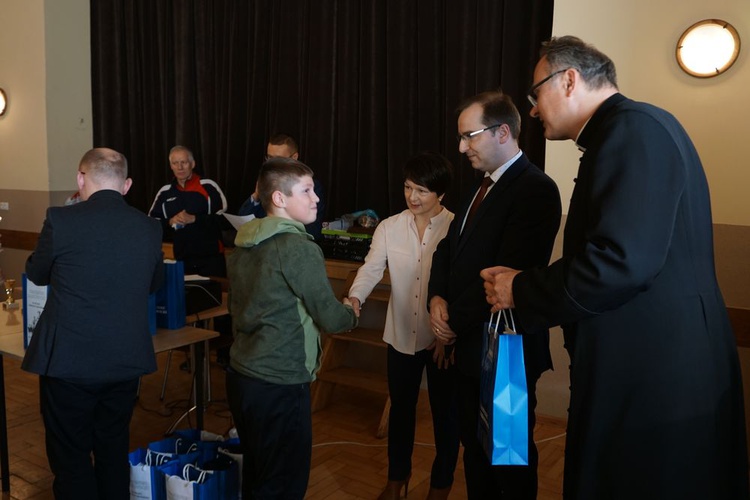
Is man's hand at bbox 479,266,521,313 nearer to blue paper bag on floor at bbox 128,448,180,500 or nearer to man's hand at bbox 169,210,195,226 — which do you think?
blue paper bag on floor at bbox 128,448,180,500

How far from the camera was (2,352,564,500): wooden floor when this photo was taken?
2828 mm

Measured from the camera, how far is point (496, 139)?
6.66 ft

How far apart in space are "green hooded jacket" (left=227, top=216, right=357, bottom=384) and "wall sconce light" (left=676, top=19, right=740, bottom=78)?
7.28 ft

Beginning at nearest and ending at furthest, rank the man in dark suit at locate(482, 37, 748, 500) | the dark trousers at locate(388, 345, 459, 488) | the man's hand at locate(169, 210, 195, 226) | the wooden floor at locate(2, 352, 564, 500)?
1. the man in dark suit at locate(482, 37, 748, 500)
2. the dark trousers at locate(388, 345, 459, 488)
3. the wooden floor at locate(2, 352, 564, 500)
4. the man's hand at locate(169, 210, 195, 226)

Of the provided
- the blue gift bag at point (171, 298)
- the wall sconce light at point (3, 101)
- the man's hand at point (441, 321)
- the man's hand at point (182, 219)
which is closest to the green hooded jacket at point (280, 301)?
the man's hand at point (441, 321)

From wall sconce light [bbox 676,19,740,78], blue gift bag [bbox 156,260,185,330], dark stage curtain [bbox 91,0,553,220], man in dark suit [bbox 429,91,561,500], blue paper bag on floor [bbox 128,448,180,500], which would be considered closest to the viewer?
→ man in dark suit [bbox 429,91,561,500]

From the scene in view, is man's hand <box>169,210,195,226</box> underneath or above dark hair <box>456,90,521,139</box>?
underneath

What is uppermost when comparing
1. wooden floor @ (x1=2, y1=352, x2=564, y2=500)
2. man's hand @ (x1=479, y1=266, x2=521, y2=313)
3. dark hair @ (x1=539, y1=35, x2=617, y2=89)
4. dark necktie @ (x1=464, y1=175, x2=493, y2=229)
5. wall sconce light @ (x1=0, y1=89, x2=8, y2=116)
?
wall sconce light @ (x1=0, y1=89, x2=8, y2=116)

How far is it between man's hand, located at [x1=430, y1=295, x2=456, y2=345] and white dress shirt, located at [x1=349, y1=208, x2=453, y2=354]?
385 millimetres

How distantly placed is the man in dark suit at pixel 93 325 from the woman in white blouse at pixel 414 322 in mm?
831

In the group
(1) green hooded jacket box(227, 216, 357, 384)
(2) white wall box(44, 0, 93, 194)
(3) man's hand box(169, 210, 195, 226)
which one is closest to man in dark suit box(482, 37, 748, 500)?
(1) green hooded jacket box(227, 216, 357, 384)

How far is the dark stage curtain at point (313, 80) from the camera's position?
3883 millimetres

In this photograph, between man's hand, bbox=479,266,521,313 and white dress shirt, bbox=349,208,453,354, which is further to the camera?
white dress shirt, bbox=349,208,453,354

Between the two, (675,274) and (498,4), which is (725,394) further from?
(498,4)
